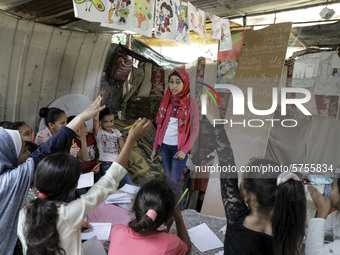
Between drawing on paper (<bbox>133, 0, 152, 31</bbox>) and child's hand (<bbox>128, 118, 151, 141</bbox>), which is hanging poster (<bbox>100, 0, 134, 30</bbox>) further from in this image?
child's hand (<bbox>128, 118, 151, 141</bbox>)

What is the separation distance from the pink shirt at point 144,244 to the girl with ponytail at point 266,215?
0.78 ft

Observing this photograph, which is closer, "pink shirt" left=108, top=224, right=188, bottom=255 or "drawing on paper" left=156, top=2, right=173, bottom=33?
"pink shirt" left=108, top=224, right=188, bottom=255

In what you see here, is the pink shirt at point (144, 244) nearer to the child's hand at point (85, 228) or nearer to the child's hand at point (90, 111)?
the child's hand at point (85, 228)

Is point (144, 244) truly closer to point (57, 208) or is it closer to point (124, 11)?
point (57, 208)

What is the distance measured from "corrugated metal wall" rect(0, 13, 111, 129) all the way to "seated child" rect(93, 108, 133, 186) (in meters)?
0.76

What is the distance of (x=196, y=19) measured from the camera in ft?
7.95

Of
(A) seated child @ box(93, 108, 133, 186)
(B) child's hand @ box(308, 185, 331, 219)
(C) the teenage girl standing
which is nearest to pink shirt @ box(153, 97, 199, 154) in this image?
(C) the teenage girl standing

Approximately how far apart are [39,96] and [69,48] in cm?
70

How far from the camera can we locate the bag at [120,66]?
3.60 metres

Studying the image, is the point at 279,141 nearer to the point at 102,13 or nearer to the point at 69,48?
the point at 102,13

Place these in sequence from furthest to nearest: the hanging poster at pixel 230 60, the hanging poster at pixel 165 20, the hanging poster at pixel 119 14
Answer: the hanging poster at pixel 230 60, the hanging poster at pixel 165 20, the hanging poster at pixel 119 14

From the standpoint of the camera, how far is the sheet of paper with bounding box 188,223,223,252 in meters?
1.40

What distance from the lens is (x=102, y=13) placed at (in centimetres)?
164

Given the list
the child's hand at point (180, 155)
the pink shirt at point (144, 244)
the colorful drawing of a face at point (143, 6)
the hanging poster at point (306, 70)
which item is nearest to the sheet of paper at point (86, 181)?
the child's hand at point (180, 155)
